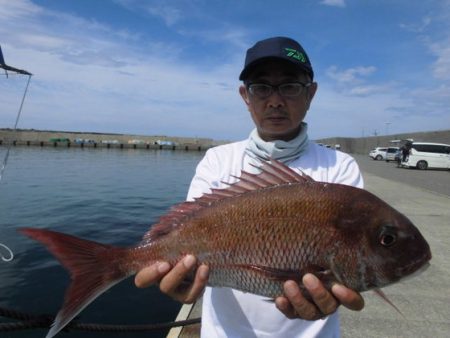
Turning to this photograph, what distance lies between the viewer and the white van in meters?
35.3

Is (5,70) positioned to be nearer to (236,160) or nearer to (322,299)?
(236,160)

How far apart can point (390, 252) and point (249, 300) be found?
36.1 inches

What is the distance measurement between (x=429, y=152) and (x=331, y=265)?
38.3 m

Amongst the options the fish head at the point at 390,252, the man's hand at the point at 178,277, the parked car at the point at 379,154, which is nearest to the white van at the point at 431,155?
the parked car at the point at 379,154

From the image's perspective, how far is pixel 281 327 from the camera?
234 centimetres

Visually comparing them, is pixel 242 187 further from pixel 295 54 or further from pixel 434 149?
pixel 434 149

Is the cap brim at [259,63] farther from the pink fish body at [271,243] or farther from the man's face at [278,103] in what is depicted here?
the pink fish body at [271,243]

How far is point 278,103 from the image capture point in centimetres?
260

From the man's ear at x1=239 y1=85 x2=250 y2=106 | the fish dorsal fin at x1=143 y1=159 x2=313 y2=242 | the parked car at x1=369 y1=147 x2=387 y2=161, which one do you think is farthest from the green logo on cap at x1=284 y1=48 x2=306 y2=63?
the parked car at x1=369 y1=147 x2=387 y2=161

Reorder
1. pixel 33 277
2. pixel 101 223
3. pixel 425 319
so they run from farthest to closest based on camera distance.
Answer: pixel 101 223, pixel 33 277, pixel 425 319

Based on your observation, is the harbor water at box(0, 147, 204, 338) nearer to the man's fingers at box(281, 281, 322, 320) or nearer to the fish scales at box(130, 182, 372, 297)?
the fish scales at box(130, 182, 372, 297)

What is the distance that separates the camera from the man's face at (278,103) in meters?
2.61

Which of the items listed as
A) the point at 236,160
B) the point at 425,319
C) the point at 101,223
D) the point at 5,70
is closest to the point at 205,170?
the point at 236,160

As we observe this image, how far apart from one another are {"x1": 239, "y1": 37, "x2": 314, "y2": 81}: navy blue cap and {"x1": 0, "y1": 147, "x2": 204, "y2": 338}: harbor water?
410 centimetres
